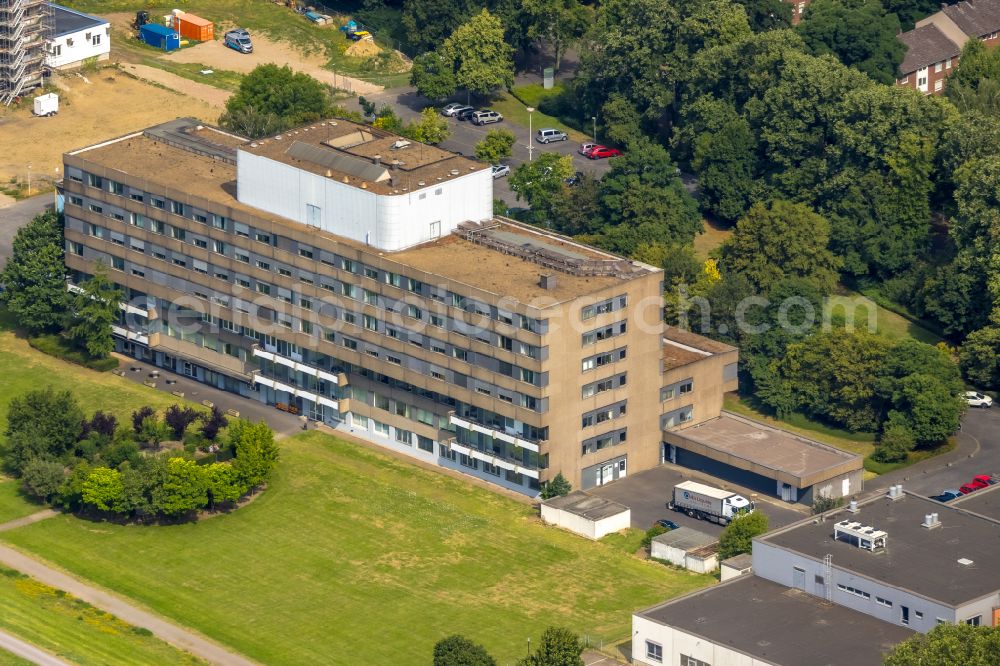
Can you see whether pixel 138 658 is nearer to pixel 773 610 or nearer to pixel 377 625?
pixel 377 625

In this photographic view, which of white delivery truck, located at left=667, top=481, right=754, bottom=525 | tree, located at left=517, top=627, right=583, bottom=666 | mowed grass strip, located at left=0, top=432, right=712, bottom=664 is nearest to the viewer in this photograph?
tree, located at left=517, top=627, right=583, bottom=666

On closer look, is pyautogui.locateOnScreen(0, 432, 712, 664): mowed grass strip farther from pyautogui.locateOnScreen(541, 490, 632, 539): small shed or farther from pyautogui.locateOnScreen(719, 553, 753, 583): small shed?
pyautogui.locateOnScreen(719, 553, 753, 583): small shed

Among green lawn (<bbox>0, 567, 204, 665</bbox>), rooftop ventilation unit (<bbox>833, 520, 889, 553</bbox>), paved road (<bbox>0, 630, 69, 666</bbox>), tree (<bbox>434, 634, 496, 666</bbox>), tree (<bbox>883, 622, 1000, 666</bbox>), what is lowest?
green lawn (<bbox>0, 567, 204, 665</bbox>)

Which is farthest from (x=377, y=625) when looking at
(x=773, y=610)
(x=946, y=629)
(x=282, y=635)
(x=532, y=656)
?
(x=946, y=629)

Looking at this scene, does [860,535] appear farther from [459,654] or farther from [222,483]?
[222,483]

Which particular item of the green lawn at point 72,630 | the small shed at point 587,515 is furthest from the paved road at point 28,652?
the small shed at point 587,515

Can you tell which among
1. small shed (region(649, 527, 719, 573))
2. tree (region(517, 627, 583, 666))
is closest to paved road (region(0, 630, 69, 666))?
tree (region(517, 627, 583, 666))
